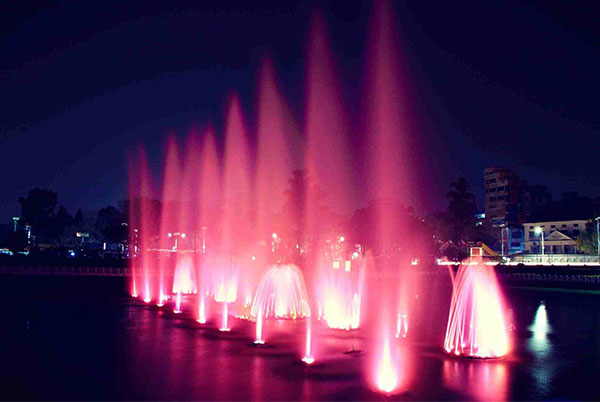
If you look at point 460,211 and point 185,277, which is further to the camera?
point 460,211

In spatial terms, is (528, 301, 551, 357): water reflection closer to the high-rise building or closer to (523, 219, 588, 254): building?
(523, 219, 588, 254): building

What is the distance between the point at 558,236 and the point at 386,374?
76.0 metres

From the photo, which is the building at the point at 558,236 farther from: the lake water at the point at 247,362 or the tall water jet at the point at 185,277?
the lake water at the point at 247,362

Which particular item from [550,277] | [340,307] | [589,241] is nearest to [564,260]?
[589,241]

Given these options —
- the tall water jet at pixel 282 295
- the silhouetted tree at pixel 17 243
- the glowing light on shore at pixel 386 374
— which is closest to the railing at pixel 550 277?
the tall water jet at pixel 282 295

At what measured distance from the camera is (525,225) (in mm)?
89000

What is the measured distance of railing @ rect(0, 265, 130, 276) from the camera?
4475 cm

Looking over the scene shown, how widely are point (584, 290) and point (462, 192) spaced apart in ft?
102

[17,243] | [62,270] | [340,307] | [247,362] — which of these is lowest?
[247,362]

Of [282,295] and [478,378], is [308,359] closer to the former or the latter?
[478,378]

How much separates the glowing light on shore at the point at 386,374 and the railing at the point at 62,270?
36.3m

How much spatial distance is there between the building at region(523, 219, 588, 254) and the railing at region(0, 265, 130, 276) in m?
61.1

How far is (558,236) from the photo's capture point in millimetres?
79750

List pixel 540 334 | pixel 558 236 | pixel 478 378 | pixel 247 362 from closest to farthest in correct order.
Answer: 1. pixel 478 378
2. pixel 247 362
3. pixel 540 334
4. pixel 558 236
